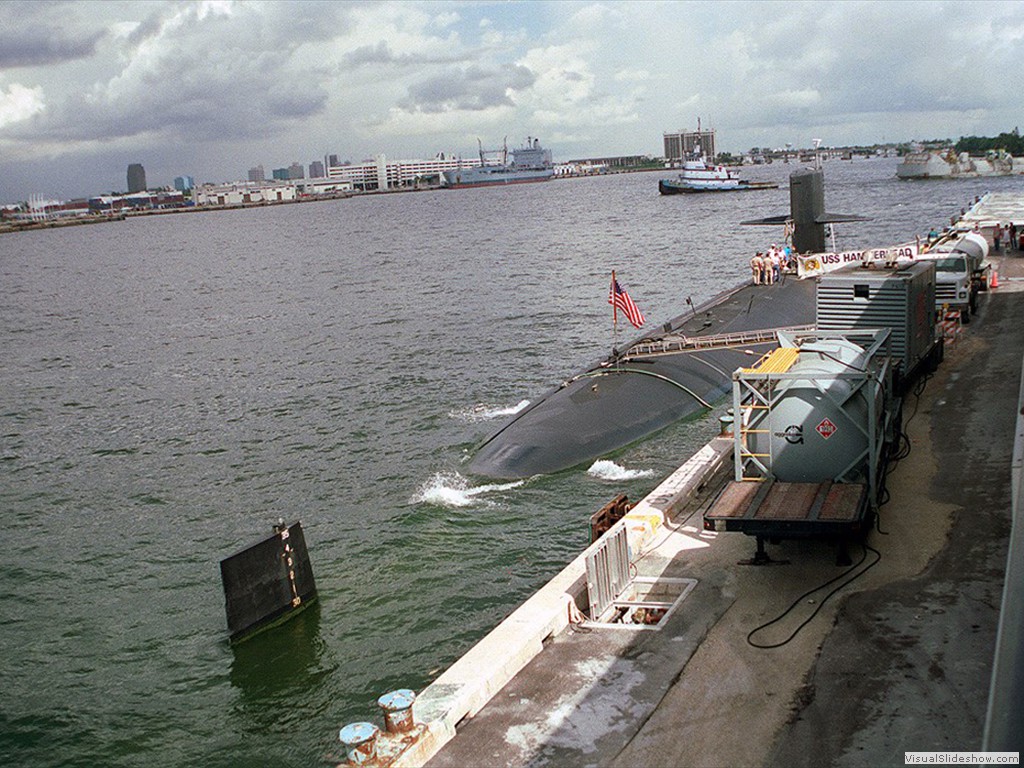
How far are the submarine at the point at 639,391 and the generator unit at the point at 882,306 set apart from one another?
6261 millimetres

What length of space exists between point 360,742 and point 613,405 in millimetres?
18075

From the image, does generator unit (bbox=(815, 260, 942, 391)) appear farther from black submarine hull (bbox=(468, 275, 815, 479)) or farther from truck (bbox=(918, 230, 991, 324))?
truck (bbox=(918, 230, 991, 324))

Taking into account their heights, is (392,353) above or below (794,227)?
below

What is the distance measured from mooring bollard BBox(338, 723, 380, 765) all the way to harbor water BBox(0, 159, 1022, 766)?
4.44 meters

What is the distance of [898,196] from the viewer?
133250 mm

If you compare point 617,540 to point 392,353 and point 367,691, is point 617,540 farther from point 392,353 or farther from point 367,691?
point 392,353

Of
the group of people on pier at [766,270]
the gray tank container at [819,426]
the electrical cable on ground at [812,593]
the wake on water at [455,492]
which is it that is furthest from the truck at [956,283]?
the electrical cable on ground at [812,593]

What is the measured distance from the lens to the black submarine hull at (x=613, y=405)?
24844mm

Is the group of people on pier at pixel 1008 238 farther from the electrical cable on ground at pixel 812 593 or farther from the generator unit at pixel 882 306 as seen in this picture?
the electrical cable on ground at pixel 812 593

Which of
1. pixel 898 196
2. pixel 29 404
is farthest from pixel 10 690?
pixel 898 196

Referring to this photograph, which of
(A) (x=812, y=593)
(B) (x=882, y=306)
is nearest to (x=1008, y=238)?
(B) (x=882, y=306)

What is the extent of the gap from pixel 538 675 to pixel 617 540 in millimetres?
2669

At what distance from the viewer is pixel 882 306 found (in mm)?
21797

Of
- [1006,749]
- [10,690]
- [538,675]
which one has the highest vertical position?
[1006,749]
